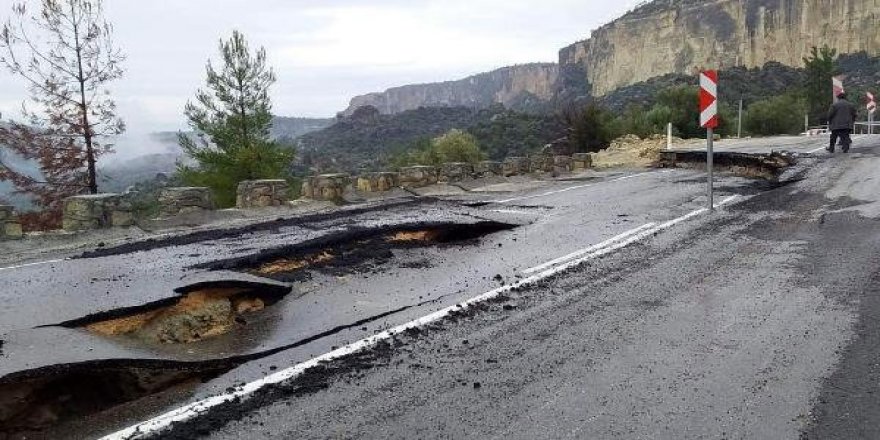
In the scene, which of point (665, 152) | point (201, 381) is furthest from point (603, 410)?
point (665, 152)

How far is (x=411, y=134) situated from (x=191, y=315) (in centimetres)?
8929

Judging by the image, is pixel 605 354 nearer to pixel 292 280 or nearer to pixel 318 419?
pixel 318 419

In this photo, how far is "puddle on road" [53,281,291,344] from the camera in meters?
5.27

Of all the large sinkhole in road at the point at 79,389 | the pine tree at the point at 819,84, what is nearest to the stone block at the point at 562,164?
the large sinkhole in road at the point at 79,389

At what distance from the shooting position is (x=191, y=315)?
564 centimetres

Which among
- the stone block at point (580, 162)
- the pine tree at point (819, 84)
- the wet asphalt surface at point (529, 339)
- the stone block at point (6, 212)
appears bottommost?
the wet asphalt surface at point (529, 339)

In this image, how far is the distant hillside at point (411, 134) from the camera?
61.2 metres

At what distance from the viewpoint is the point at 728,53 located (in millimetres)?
136250

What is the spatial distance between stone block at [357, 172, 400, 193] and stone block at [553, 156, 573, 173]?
7455 millimetres

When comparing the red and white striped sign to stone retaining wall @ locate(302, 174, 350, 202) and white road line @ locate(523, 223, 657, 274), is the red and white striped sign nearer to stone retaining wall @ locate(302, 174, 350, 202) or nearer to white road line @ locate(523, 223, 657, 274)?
white road line @ locate(523, 223, 657, 274)

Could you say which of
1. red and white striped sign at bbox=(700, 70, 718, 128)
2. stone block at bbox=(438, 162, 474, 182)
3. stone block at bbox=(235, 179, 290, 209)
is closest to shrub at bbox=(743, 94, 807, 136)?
stone block at bbox=(438, 162, 474, 182)

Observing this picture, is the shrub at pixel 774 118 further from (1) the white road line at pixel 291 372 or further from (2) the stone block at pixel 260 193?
(1) the white road line at pixel 291 372

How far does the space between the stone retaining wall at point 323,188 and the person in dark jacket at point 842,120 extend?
1404 centimetres

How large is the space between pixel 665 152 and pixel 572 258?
15.5 metres
